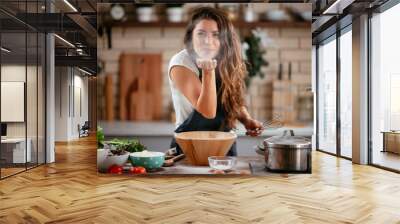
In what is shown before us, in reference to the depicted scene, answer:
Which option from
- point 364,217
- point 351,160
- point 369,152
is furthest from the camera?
point 351,160

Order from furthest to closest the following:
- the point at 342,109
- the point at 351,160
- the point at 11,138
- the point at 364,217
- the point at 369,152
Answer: the point at 342,109, the point at 351,160, the point at 369,152, the point at 11,138, the point at 364,217

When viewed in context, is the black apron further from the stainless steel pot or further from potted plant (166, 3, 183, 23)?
potted plant (166, 3, 183, 23)

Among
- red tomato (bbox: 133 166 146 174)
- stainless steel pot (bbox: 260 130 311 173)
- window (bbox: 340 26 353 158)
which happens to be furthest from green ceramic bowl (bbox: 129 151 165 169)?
window (bbox: 340 26 353 158)

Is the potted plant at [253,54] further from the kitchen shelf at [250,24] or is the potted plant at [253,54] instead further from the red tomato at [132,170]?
the red tomato at [132,170]

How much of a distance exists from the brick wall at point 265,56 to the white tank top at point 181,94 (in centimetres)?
6

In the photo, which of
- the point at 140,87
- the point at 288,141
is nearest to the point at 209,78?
the point at 140,87

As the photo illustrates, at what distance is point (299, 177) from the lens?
198 inches

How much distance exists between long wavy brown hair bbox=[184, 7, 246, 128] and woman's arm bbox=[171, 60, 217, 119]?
126 millimetres

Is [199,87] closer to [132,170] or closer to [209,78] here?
[209,78]

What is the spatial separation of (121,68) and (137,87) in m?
0.30

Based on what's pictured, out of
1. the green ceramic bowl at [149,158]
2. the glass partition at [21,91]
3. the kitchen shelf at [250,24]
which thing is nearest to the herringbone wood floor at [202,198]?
the green ceramic bowl at [149,158]

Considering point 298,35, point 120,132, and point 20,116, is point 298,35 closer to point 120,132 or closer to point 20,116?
point 120,132

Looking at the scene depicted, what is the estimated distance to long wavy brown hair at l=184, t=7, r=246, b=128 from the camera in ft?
15.7

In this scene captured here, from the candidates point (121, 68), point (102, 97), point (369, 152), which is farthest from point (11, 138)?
point (369, 152)
